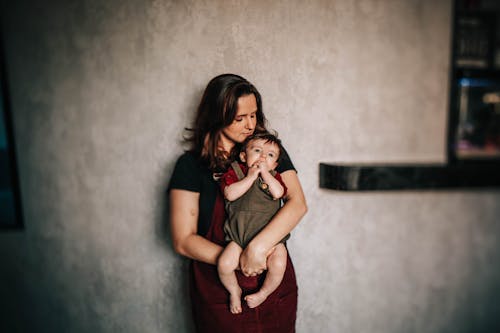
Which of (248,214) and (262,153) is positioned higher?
(262,153)

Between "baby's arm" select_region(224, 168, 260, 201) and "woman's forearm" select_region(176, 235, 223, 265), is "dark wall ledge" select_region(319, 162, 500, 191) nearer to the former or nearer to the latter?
"baby's arm" select_region(224, 168, 260, 201)

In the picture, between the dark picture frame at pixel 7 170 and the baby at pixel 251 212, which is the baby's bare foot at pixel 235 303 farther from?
the dark picture frame at pixel 7 170

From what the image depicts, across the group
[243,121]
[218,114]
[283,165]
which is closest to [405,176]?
[283,165]

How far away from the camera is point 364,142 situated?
1.52 metres

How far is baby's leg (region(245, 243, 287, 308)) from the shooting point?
3.36 ft

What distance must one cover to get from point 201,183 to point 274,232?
1.22 feet

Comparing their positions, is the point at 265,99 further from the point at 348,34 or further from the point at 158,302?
the point at 158,302

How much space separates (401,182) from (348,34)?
86 cm

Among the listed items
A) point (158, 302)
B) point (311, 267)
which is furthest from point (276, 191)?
point (158, 302)

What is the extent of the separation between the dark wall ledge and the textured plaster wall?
0.12 m

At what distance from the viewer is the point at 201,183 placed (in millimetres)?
1135

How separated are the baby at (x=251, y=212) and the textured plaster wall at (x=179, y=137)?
41 centimetres

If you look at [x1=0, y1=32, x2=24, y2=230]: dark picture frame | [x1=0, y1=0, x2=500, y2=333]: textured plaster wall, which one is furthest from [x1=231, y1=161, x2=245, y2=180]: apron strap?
[x1=0, y1=32, x2=24, y2=230]: dark picture frame

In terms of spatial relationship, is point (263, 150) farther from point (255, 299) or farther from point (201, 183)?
point (255, 299)
